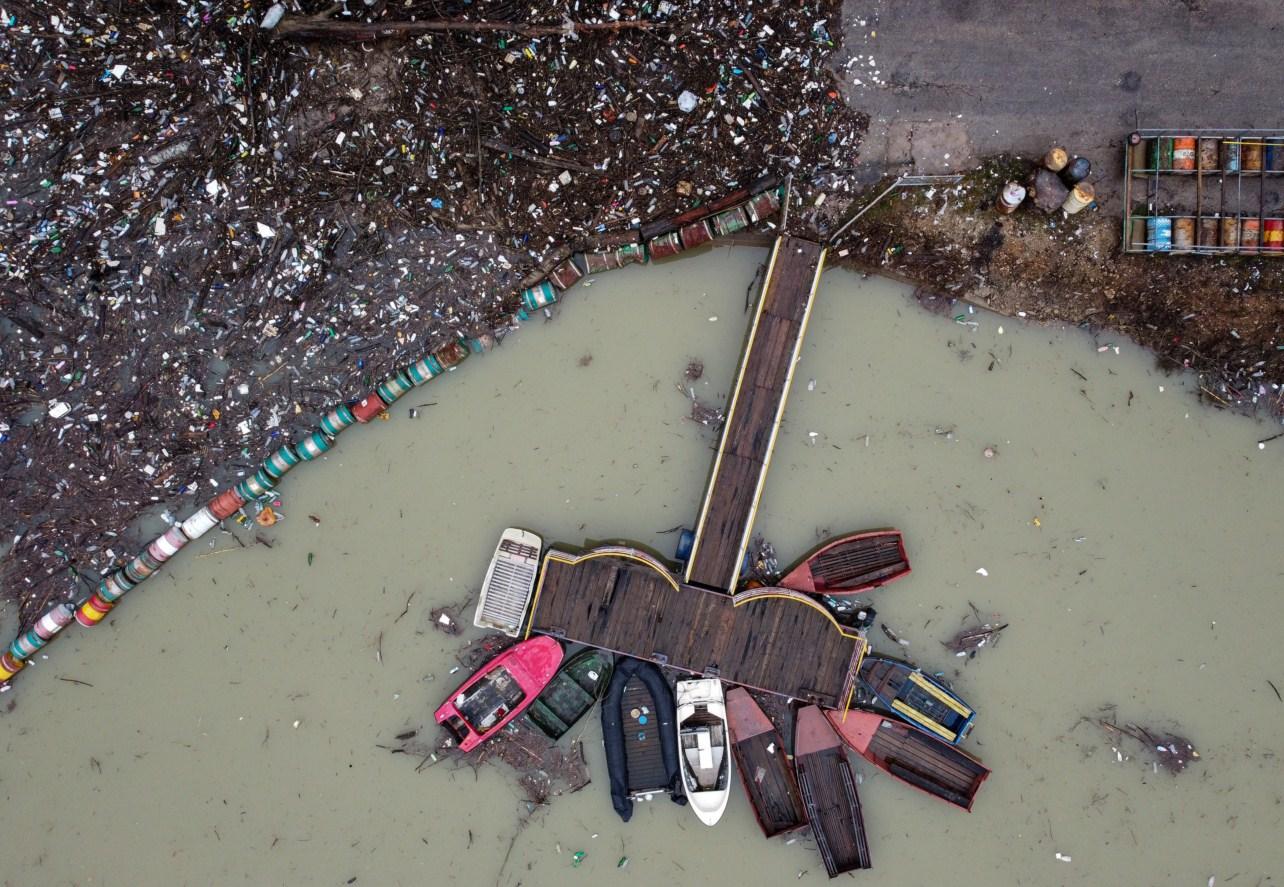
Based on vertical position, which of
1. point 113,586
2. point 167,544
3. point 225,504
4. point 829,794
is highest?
point 225,504

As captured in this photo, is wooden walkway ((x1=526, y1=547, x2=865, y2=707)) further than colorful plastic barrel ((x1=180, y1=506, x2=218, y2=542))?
No

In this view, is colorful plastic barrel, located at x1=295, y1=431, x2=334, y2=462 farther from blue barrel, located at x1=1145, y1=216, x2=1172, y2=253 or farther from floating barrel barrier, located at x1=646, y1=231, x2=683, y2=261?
blue barrel, located at x1=1145, y1=216, x2=1172, y2=253

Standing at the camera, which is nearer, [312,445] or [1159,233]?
[1159,233]

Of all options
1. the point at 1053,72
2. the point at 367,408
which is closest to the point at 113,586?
the point at 367,408

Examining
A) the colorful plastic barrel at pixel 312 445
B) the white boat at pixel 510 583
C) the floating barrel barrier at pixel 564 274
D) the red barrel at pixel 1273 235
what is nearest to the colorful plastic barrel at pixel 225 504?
the colorful plastic barrel at pixel 312 445

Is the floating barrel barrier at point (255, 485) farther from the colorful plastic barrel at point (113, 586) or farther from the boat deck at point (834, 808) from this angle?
the boat deck at point (834, 808)

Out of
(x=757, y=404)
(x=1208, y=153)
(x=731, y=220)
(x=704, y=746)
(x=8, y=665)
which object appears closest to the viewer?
(x=1208, y=153)

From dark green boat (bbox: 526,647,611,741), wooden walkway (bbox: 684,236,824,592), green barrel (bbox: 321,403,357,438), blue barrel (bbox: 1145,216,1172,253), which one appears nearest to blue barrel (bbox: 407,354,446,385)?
green barrel (bbox: 321,403,357,438)

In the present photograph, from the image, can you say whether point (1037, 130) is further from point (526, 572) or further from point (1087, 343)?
point (526, 572)

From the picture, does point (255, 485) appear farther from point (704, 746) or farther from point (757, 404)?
point (704, 746)
